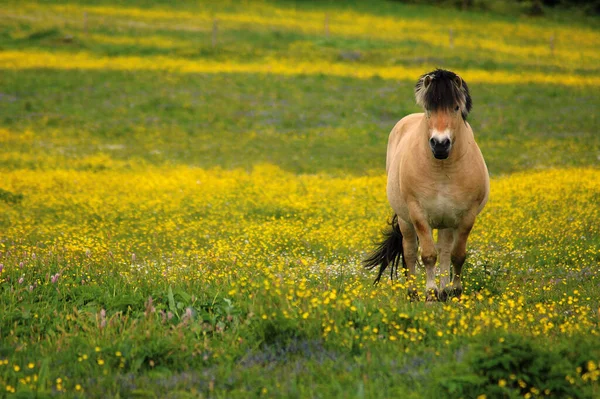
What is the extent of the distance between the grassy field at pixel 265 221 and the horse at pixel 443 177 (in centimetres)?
44

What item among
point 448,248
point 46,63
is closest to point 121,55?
point 46,63

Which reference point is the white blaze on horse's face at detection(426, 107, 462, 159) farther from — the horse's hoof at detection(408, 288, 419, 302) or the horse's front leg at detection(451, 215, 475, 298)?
the horse's hoof at detection(408, 288, 419, 302)

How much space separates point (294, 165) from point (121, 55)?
2139 centimetres

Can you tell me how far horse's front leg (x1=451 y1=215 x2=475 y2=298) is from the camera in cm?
913

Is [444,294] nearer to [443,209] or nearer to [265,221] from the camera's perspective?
[443,209]

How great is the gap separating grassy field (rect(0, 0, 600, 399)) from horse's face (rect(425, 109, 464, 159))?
162 centimetres

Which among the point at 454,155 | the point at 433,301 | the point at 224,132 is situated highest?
the point at 454,155

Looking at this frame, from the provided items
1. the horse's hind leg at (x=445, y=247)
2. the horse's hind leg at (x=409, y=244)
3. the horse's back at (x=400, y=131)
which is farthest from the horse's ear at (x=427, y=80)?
the horse's hind leg at (x=409, y=244)

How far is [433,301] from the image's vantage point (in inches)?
331

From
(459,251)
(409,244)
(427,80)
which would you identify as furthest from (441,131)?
(409,244)

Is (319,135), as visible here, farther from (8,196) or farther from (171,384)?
(171,384)

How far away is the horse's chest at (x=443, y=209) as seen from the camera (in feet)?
29.4

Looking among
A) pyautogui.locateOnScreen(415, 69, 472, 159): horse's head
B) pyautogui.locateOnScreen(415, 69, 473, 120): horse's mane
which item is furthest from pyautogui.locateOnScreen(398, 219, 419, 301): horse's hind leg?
pyautogui.locateOnScreen(415, 69, 473, 120): horse's mane

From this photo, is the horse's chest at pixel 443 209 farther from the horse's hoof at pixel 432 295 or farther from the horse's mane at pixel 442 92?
the horse's mane at pixel 442 92
